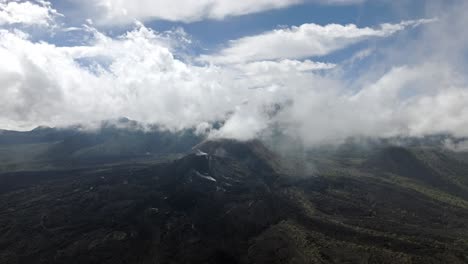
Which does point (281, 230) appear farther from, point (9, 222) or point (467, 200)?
point (467, 200)

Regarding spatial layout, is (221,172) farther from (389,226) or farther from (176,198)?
(389,226)

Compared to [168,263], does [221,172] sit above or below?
above

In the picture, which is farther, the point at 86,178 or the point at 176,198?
the point at 86,178

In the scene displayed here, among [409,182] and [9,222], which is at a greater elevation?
[409,182]

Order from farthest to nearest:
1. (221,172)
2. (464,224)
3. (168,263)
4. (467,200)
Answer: (221,172) → (467,200) → (464,224) → (168,263)

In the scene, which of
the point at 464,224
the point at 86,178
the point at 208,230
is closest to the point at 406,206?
the point at 464,224

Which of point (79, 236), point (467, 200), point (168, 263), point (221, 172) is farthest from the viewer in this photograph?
point (221, 172)

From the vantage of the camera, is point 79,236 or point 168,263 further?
point 79,236

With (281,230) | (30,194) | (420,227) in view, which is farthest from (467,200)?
(30,194)

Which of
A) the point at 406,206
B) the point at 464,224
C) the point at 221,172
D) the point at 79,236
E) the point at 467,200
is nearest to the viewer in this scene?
the point at 79,236
